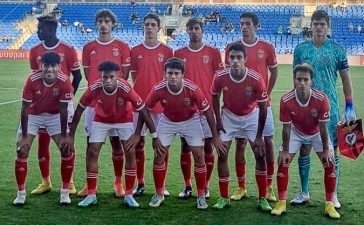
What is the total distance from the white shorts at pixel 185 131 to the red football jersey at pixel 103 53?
3.22 ft

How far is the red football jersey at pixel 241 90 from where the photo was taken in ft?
19.8

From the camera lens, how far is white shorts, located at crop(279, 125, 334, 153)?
605cm

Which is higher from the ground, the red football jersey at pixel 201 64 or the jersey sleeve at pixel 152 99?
the red football jersey at pixel 201 64

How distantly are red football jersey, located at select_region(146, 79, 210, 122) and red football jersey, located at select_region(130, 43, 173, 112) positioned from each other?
0.50 metres

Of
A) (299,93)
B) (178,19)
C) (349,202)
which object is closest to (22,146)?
(299,93)

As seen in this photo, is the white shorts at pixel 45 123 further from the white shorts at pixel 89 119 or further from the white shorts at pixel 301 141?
the white shorts at pixel 301 141

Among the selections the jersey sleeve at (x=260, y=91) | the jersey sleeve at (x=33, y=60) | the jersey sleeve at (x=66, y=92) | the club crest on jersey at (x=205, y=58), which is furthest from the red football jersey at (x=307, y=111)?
the jersey sleeve at (x=33, y=60)

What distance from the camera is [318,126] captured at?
6016 millimetres

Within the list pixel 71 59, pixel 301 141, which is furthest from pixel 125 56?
pixel 301 141

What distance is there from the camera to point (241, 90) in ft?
20.1

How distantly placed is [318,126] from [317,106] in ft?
0.83

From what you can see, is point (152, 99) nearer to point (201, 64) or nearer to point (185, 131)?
point (185, 131)

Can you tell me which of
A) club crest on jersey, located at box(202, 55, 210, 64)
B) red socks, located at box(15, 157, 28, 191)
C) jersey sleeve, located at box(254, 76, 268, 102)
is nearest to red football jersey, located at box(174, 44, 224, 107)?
club crest on jersey, located at box(202, 55, 210, 64)

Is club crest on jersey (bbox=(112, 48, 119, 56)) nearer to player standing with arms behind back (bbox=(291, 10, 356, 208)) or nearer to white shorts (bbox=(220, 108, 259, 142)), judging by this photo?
white shorts (bbox=(220, 108, 259, 142))
